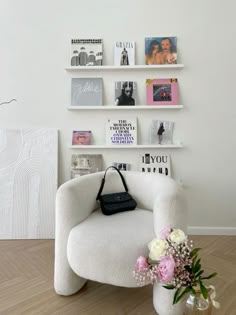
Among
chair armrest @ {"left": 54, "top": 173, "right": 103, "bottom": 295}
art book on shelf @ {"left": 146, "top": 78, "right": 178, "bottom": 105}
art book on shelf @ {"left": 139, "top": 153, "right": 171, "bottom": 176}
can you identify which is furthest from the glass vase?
art book on shelf @ {"left": 146, "top": 78, "right": 178, "bottom": 105}

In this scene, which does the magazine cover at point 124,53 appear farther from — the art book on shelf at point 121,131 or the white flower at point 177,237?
→ the white flower at point 177,237

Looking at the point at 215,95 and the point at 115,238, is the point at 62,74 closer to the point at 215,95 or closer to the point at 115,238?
the point at 215,95

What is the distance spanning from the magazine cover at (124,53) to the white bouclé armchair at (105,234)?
120 centimetres

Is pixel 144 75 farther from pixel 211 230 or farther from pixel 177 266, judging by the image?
pixel 177 266

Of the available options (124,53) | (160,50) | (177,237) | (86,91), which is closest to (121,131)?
(86,91)

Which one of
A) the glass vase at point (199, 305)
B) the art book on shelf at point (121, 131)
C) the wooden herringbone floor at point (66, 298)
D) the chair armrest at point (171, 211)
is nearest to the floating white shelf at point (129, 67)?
the art book on shelf at point (121, 131)

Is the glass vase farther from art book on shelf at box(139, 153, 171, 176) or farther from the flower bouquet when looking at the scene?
art book on shelf at box(139, 153, 171, 176)

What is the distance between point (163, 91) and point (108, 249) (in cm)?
161

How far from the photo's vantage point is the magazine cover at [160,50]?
96.6 inches

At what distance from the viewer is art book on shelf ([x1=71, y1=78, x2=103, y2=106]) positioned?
252 centimetres

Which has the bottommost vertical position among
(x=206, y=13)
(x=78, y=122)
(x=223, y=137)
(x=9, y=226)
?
(x=9, y=226)

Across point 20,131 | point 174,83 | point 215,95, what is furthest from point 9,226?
point 215,95

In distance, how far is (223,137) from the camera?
2541 millimetres

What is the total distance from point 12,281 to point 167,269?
143cm
